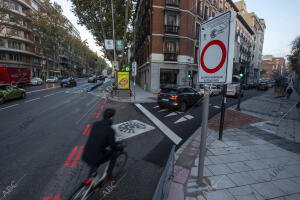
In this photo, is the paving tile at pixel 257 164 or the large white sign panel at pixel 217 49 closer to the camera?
the large white sign panel at pixel 217 49

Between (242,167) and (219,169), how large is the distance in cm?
70

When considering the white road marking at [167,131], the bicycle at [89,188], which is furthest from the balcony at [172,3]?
the bicycle at [89,188]

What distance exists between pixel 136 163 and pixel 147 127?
2916 millimetres

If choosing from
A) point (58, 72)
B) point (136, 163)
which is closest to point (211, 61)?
point (136, 163)

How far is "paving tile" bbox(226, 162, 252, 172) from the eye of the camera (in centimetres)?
369

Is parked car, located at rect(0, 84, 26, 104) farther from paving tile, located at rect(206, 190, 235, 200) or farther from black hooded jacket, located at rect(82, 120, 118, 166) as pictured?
paving tile, located at rect(206, 190, 235, 200)

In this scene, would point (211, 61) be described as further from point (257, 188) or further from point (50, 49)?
point (50, 49)

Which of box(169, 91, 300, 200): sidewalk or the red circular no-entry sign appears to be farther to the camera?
box(169, 91, 300, 200): sidewalk

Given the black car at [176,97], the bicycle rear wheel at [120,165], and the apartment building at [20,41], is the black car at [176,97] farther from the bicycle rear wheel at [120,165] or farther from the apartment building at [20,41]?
the apartment building at [20,41]

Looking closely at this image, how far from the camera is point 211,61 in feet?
8.78

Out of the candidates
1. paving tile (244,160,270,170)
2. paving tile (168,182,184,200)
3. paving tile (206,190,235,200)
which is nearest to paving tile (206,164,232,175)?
paving tile (206,190,235,200)

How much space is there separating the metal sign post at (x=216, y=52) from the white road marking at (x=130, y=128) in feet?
11.3

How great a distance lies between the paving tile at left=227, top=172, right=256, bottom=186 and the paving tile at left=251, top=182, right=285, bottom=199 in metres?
0.14

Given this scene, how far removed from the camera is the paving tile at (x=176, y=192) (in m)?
2.78
